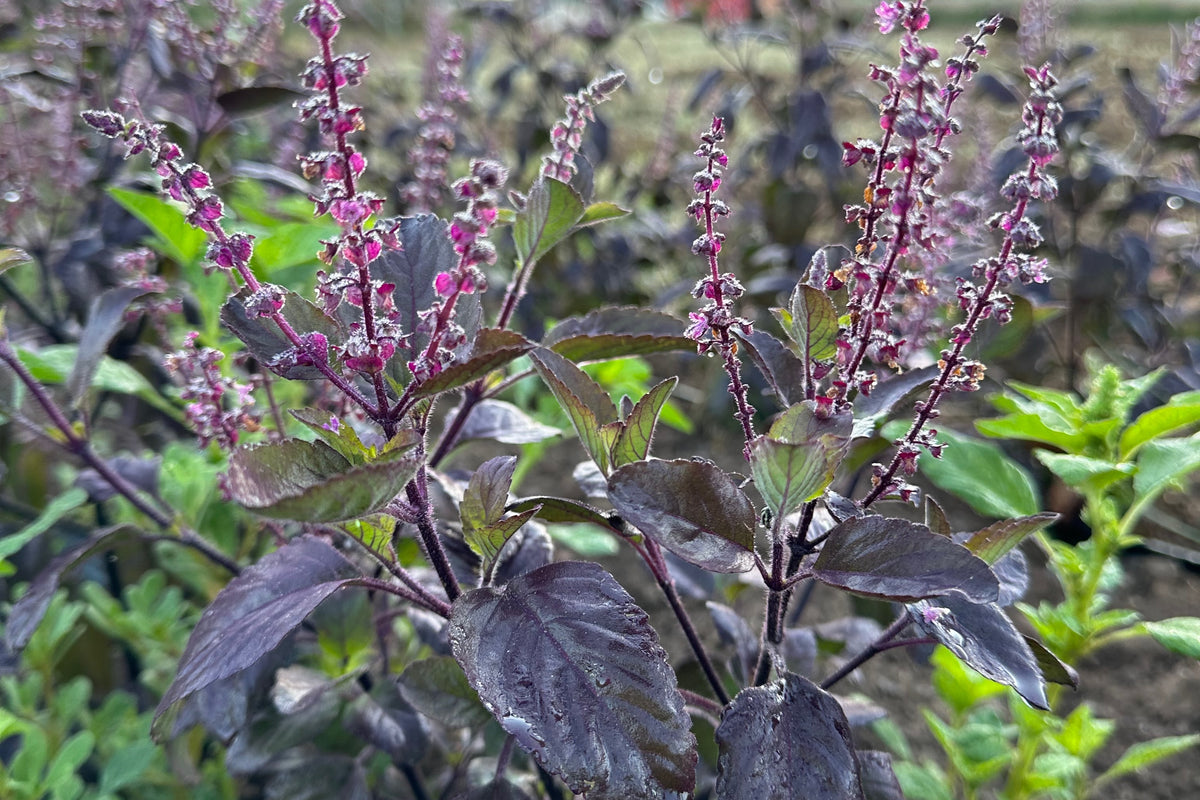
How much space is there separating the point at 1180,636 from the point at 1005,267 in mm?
509

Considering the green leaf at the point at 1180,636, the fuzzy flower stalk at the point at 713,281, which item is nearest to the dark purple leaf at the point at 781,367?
the fuzzy flower stalk at the point at 713,281

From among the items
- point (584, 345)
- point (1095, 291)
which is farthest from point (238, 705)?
point (1095, 291)

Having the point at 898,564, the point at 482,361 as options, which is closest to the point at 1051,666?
the point at 898,564

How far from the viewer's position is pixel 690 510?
0.68m

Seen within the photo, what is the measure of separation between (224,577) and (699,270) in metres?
2.02

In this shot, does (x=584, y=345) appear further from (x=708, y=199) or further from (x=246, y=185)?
(x=246, y=185)

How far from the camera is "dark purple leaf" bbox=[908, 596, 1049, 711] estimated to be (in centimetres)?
64

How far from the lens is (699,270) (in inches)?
118

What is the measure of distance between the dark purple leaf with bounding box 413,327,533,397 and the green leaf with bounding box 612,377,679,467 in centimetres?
12

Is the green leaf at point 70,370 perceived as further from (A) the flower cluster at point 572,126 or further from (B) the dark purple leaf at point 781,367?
(B) the dark purple leaf at point 781,367

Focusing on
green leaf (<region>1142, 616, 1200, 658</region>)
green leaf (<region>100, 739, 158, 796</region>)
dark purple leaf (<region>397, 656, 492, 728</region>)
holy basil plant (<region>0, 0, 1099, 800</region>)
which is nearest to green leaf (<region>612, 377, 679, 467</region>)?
holy basil plant (<region>0, 0, 1099, 800</region>)

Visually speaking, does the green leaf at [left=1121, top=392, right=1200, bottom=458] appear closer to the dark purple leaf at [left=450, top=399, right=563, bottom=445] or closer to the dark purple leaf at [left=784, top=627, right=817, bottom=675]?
the dark purple leaf at [left=784, top=627, right=817, bottom=675]

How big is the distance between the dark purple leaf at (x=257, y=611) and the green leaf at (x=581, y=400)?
25 centimetres

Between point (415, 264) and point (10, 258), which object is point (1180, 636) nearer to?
point (415, 264)
